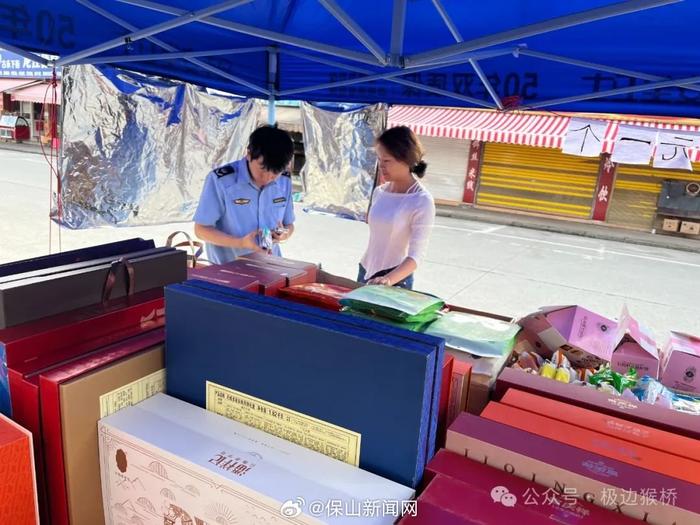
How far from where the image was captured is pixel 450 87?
2.99 metres

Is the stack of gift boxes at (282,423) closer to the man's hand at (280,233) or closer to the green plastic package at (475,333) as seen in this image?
the green plastic package at (475,333)

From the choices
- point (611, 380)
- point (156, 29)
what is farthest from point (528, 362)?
point (156, 29)

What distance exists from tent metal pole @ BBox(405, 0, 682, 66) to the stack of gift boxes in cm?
104

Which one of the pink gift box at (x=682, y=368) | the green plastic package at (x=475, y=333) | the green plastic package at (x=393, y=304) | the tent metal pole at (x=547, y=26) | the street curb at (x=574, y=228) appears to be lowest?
the street curb at (x=574, y=228)

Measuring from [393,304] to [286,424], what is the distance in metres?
0.37

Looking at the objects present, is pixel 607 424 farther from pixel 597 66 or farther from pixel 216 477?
pixel 597 66

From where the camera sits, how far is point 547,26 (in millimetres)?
1623

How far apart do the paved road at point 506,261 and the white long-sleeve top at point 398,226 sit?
115 inches

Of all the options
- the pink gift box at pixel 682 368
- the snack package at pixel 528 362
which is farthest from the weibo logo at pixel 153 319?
the pink gift box at pixel 682 368

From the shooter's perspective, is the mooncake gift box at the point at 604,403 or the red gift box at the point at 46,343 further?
the mooncake gift box at the point at 604,403

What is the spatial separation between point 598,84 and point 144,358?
8.35 feet

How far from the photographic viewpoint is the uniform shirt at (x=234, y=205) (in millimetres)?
2479

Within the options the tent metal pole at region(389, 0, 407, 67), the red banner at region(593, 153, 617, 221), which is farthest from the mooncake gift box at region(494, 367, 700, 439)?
the red banner at region(593, 153, 617, 221)

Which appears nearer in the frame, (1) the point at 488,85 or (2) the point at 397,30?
(2) the point at 397,30
